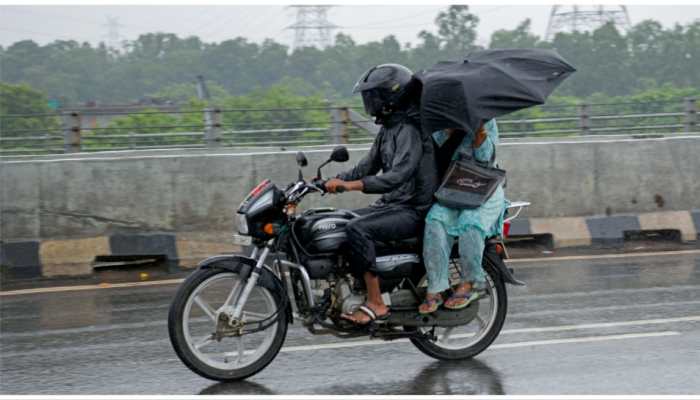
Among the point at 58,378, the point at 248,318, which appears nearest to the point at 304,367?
the point at 248,318

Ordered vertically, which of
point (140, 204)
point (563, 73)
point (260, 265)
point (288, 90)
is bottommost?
point (288, 90)

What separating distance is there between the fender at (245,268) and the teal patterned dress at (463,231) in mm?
960

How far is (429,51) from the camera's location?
32.5 m

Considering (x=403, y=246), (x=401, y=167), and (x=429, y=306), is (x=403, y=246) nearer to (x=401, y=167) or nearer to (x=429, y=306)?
(x=429, y=306)

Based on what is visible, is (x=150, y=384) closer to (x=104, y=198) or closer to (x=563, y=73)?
(x=563, y=73)

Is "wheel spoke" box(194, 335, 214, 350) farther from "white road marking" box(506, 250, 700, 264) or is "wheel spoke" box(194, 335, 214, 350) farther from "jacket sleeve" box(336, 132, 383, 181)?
"white road marking" box(506, 250, 700, 264)

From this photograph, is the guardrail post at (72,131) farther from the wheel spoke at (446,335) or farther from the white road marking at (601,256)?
the wheel spoke at (446,335)

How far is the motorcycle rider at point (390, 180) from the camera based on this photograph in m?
5.97

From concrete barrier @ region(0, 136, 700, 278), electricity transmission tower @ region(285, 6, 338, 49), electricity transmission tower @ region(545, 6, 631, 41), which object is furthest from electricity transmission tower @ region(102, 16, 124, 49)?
concrete barrier @ region(0, 136, 700, 278)

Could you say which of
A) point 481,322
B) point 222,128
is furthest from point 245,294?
point 222,128

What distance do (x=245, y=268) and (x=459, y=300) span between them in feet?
4.74

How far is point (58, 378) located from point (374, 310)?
2031 mm

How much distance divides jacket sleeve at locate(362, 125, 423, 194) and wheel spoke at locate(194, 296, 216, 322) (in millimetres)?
1177

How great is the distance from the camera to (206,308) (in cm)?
585
